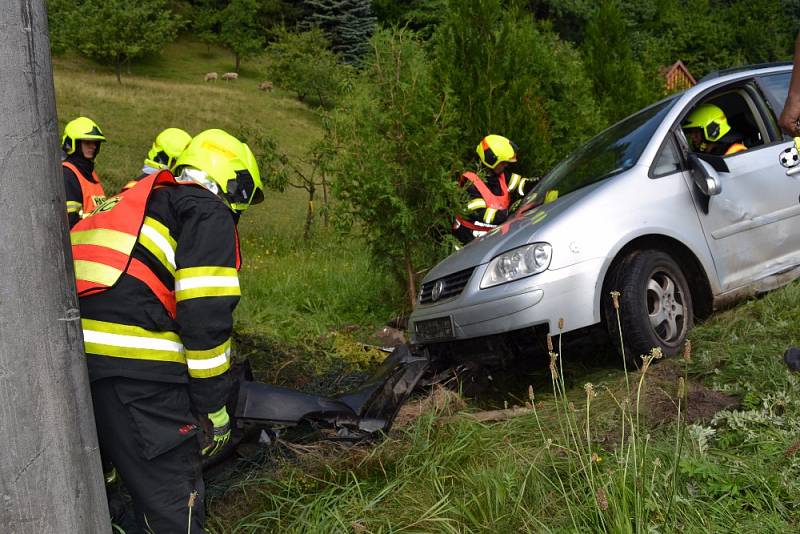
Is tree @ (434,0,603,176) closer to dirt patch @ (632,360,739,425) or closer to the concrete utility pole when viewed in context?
dirt patch @ (632,360,739,425)

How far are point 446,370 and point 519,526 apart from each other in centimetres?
183

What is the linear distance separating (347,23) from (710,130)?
39.4 m

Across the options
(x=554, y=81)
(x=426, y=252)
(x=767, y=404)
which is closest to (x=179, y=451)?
(x=767, y=404)

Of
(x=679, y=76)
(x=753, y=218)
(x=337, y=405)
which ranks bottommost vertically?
(x=679, y=76)

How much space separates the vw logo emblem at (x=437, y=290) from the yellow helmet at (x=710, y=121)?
7.29 ft

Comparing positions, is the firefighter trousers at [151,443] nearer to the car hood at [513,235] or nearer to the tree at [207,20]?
Answer: the car hood at [513,235]

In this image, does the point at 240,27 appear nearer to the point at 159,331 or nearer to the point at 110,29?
the point at 110,29

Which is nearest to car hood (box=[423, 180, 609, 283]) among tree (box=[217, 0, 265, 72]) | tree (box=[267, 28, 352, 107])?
tree (box=[267, 28, 352, 107])

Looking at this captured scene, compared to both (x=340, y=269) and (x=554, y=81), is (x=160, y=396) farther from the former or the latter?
(x=554, y=81)

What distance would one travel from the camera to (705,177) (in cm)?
427

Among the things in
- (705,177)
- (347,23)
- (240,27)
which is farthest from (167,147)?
(240,27)

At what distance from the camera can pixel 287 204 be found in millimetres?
19609

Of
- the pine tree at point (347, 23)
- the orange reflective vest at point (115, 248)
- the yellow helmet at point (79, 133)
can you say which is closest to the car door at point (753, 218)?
the orange reflective vest at point (115, 248)

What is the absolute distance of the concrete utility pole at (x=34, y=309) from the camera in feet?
5.71
